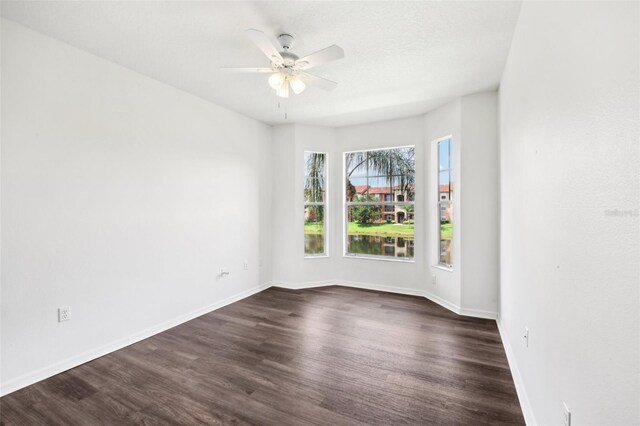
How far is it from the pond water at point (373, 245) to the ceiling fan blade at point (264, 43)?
3.20 meters

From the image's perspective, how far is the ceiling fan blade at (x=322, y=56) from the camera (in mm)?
1979

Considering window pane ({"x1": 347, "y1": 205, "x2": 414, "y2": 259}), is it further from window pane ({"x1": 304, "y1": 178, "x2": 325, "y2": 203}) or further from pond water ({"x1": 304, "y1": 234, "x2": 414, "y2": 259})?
window pane ({"x1": 304, "y1": 178, "x2": 325, "y2": 203})

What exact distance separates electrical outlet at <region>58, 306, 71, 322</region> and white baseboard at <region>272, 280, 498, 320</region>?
2.88 meters

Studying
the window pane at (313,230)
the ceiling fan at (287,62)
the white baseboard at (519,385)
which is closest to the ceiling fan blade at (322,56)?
the ceiling fan at (287,62)

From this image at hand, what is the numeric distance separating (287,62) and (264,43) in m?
0.33

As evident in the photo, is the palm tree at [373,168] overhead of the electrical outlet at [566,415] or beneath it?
overhead

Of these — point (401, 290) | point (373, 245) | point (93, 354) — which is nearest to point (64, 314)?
point (93, 354)

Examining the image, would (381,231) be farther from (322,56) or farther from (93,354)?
(93,354)

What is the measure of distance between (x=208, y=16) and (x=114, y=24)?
2.52ft

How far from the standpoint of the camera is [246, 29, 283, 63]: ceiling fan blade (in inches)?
73.2

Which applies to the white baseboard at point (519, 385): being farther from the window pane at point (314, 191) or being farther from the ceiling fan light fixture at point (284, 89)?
the window pane at point (314, 191)

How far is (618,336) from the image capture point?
31.4 inches

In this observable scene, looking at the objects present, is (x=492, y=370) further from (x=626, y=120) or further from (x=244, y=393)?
(x=626, y=120)

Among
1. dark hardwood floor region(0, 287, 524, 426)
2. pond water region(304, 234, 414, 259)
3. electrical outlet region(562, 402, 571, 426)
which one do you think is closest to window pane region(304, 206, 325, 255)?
pond water region(304, 234, 414, 259)
